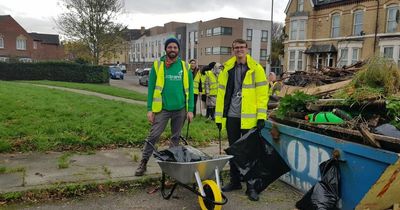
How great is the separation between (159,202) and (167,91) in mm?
1478

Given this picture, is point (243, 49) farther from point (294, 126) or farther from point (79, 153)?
point (79, 153)

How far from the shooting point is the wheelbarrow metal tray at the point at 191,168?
380cm

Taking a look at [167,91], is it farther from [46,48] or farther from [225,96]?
[46,48]

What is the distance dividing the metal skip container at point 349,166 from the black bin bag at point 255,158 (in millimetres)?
328

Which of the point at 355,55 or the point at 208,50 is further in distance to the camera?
the point at 208,50

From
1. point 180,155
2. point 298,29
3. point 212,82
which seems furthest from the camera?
point 298,29

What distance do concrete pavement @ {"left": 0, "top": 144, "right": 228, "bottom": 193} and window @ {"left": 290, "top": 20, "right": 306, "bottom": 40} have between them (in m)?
34.4

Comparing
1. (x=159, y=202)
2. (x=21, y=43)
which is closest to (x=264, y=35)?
(x=21, y=43)

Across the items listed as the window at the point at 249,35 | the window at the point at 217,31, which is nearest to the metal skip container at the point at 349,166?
the window at the point at 217,31

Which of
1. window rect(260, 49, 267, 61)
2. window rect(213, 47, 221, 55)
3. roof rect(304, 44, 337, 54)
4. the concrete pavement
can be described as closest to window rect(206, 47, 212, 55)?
window rect(213, 47, 221, 55)

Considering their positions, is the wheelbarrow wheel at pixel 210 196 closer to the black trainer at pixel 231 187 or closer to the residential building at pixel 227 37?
the black trainer at pixel 231 187

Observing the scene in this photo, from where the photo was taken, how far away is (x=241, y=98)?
15.4 ft

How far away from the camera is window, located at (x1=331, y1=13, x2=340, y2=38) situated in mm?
34253

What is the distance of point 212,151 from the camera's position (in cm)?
670
